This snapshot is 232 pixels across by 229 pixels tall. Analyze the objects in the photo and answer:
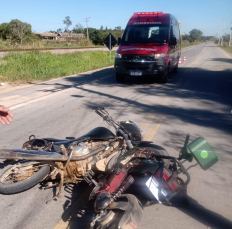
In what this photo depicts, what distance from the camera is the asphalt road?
10.6 feet

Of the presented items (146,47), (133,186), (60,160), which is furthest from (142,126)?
(146,47)

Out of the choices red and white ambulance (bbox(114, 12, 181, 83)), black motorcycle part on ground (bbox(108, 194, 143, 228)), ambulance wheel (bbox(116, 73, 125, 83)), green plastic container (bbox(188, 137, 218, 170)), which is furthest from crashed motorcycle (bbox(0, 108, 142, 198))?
ambulance wheel (bbox(116, 73, 125, 83))

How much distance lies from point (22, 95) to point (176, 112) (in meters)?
5.53

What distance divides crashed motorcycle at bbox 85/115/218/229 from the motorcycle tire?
558 millimetres

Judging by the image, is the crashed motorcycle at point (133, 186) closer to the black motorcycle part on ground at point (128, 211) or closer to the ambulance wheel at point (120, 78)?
the black motorcycle part on ground at point (128, 211)

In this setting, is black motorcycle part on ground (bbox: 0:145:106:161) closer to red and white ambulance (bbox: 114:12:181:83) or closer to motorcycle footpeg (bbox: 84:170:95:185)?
motorcycle footpeg (bbox: 84:170:95:185)

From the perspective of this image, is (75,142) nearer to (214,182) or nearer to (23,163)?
(23,163)

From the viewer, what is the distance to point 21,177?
A: 347 cm

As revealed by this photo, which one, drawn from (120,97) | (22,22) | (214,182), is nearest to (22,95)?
(120,97)

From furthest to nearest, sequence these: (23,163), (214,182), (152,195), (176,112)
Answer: (176,112)
(214,182)
(23,163)
(152,195)

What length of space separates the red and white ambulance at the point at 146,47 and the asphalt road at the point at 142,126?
0.65 metres

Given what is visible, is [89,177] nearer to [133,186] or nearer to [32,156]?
[133,186]

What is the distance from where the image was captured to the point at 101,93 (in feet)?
34.0

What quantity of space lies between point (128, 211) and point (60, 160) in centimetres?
94
